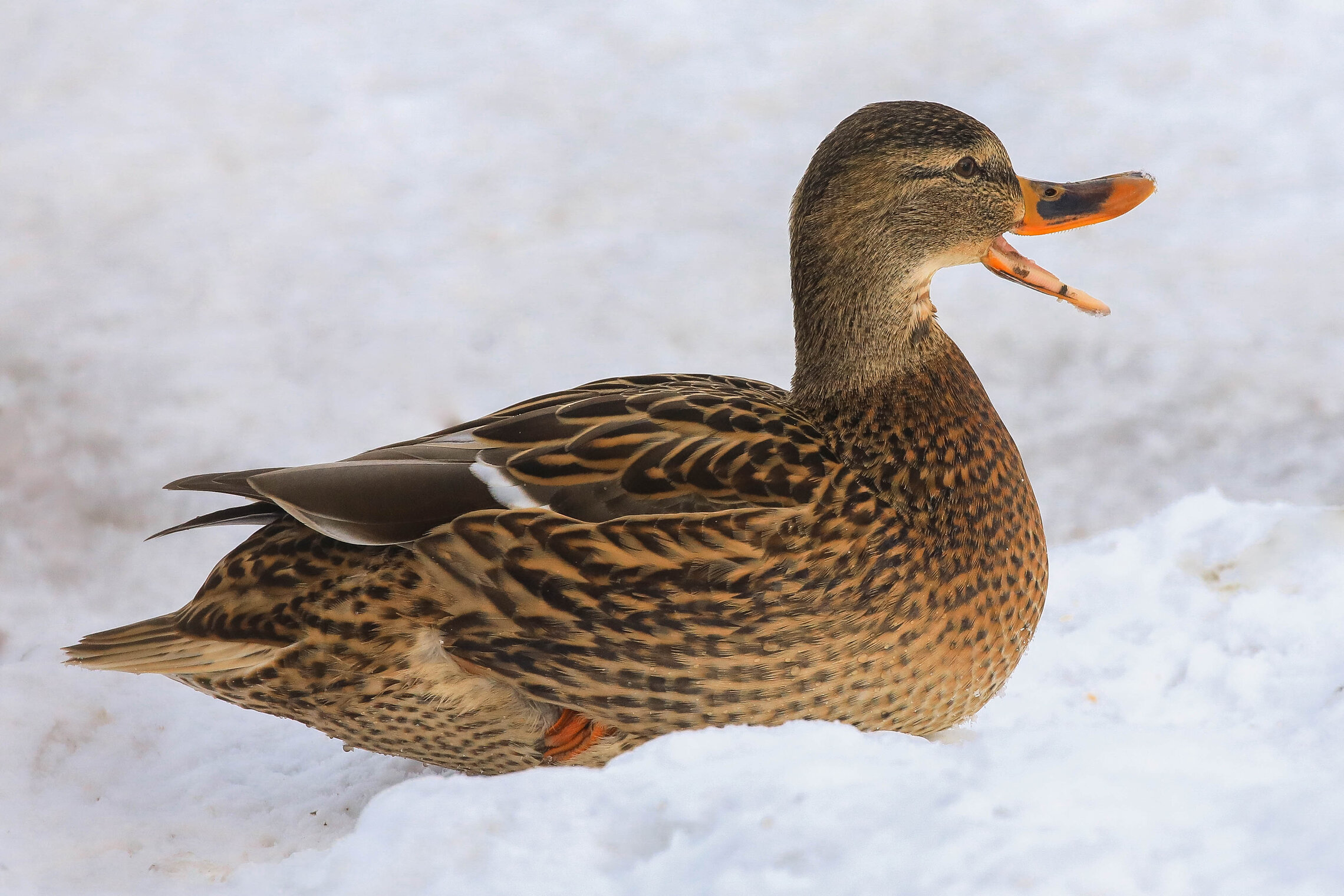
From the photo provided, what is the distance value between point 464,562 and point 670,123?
362 centimetres

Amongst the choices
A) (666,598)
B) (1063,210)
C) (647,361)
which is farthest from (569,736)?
(647,361)

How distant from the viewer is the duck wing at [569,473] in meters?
2.91

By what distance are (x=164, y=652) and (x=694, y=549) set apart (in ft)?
3.94

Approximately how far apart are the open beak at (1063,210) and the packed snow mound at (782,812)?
1.05 m

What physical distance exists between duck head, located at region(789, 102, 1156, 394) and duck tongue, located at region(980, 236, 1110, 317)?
15mm

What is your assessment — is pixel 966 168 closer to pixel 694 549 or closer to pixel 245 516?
pixel 694 549

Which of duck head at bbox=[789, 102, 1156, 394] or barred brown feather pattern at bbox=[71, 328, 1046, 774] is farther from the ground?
duck head at bbox=[789, 102, 1156, 394]

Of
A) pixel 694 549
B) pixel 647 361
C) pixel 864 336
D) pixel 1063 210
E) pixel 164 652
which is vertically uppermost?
pixel 1063 210

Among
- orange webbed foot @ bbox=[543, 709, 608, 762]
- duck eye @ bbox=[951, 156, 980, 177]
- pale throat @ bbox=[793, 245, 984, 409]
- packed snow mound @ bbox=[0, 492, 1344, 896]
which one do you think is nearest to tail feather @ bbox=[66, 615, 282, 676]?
packed snow mound @ bbox=[0, 492, 1344, 896]

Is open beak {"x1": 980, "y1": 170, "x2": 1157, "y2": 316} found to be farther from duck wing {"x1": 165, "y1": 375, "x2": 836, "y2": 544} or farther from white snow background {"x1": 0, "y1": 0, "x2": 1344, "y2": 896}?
white snow background {"x1": 0, "y1": 0, "x2": 1344, "y2": 896}

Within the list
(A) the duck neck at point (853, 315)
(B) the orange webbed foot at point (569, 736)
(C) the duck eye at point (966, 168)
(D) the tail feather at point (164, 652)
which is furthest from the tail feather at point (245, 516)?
(C) the duck eye at point (966, 168)

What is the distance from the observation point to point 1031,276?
11.0ft

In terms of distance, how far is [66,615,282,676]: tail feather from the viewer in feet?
9.97

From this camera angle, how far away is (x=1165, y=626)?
3662 mm
